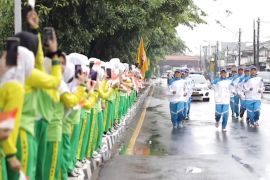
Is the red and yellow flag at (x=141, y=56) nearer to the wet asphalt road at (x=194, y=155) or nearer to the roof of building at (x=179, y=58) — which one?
the wet asphalt road at (x=194, y=155)

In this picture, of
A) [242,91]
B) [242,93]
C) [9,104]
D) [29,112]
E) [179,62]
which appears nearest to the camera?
[9,104]

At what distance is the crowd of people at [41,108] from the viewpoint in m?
4.01

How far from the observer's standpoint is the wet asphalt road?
811 cm

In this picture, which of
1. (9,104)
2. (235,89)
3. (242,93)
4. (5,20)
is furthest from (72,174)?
(235,89)

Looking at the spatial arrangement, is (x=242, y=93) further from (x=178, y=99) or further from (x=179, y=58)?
(x=179, y=58)

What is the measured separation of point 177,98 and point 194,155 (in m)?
5.13

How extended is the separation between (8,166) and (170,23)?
1957 centimetres

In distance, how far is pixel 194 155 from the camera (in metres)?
10.0

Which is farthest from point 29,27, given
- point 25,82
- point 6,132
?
point 6,132

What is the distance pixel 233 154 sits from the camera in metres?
10.2

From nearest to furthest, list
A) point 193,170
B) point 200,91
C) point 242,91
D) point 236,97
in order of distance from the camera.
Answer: point 193,170 → point 242,91 → point 236,97 → point 200,91

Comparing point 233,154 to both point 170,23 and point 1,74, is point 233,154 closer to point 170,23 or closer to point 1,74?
point 1,74

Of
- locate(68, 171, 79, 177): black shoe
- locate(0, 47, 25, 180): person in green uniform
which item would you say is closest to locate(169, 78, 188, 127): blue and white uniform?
locate(68, 171, 79, 177): black shoe

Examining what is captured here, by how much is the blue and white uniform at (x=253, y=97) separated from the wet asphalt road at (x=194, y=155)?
1.28 feet
